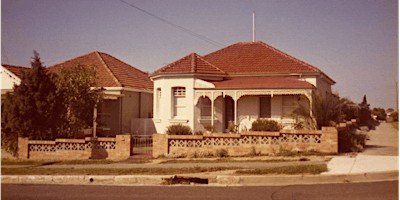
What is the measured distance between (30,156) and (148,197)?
→ 9205 millimetres

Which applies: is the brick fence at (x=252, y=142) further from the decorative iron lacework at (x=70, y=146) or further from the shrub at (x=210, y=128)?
the shrub at (x=210, y=128)

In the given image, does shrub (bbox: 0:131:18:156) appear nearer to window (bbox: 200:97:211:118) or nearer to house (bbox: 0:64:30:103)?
house (bbox: 0:64:30:103)

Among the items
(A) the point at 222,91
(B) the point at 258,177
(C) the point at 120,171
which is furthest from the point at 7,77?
(B) the point at 258,177

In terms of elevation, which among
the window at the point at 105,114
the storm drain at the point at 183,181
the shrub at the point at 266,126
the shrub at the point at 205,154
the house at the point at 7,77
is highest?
the house at the point at 7,77

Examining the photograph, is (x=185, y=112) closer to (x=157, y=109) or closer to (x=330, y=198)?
(x=157, y=109)

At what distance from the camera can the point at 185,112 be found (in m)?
18.6

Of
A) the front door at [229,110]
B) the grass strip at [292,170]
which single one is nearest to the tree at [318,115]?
the grass strip at [292,170]

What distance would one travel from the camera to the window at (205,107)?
18.6 m

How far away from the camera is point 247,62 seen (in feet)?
67.1

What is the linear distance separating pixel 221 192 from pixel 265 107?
10.9m

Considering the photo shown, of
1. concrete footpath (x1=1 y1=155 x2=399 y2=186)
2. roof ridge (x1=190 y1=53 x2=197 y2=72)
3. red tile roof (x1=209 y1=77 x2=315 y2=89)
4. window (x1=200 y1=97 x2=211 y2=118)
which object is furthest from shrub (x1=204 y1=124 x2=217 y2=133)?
concrete footpath (x1=1 y1=155 x2=399 y2=186)

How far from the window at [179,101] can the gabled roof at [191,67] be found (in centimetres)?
111

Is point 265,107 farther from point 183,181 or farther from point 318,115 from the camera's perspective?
point 183,181

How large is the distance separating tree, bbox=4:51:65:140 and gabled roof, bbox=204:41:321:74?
9.57 metres
